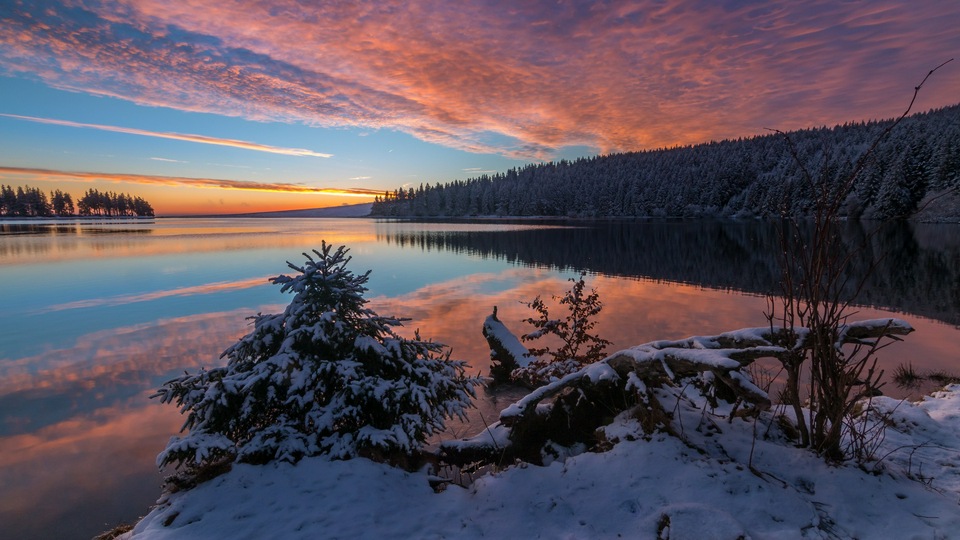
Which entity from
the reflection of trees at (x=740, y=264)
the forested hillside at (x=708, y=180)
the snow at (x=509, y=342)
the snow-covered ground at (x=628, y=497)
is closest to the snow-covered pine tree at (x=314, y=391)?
the snow-covered ground at (x=628, y=497)

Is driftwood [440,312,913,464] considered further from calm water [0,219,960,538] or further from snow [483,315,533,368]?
snow [483,315,533,368]

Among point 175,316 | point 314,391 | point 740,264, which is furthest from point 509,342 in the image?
point 740,264

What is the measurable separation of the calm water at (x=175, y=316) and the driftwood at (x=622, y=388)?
10.8ft

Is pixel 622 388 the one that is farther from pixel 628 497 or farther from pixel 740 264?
pixel 740 264

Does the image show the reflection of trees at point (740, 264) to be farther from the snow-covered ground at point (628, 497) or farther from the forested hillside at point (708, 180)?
the forested hillside at point (708, 180)

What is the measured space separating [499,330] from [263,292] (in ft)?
53.0

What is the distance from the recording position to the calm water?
7.66 meters

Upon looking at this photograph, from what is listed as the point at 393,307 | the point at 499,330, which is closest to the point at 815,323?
the point at 499,330

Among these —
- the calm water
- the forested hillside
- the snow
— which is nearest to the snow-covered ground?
the calm water

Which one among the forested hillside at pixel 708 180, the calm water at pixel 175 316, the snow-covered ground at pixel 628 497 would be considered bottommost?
the calm water at pixel 175 316

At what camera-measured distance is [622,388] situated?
238 inches

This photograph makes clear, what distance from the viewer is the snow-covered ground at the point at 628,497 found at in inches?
151

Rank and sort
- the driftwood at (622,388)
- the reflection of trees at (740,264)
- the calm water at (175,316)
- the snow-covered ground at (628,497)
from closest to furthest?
the snow-covered ground at (628,497) < the driftwood at (622,388) < the calm water at (175,316) < the reflection of trees at (740,264)

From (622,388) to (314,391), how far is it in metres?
4.27
